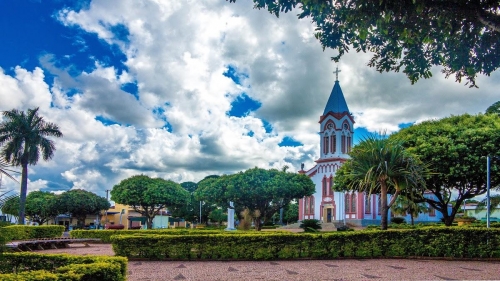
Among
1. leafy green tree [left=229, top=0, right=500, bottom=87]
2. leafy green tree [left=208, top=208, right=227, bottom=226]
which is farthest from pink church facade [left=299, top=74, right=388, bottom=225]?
leafy green tree [left=229, top=0, right=500, bottom=87]

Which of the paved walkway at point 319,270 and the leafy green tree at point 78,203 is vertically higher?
the leafy green tree at point 78,203

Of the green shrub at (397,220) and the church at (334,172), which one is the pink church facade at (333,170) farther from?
the green shrub at (397,220)

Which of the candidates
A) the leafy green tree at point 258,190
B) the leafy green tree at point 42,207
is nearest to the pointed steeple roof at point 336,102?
the leafy green tree at point 258,190

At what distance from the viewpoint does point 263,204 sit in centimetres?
3788

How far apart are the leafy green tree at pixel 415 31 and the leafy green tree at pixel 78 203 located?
5067 cm

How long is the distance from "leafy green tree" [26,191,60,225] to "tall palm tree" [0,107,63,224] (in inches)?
809

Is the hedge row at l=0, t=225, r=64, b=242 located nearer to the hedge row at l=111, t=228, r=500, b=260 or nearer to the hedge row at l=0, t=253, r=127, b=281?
the hedge row at l=111, t=228, r=500, b=260

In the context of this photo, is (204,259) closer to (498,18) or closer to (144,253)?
(144,253)

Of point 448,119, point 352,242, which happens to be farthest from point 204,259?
point 448,119

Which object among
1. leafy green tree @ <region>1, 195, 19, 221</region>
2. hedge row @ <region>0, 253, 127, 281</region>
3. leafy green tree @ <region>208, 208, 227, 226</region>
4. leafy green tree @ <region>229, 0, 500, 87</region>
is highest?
leafy green tree @ <region>229, 0, 500, 87</region>

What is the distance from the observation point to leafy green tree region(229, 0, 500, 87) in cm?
691

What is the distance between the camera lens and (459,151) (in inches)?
904

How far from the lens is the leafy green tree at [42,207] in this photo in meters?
52.6

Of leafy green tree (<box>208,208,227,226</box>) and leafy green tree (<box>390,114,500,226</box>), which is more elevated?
leafy green tree (<box>390,114,500,226</box>)
